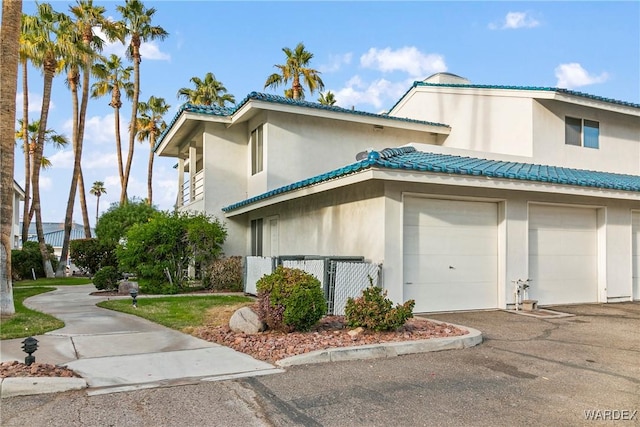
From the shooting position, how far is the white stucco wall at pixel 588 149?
15.6 meters

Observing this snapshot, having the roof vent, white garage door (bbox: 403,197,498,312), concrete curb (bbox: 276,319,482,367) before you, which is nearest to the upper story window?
the roof vent

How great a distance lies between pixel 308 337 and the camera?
26.0 ft

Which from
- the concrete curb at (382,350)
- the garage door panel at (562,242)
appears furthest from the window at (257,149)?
the concrete curb at (382,350)

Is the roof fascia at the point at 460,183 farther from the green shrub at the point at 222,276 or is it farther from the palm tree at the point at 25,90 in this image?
the palm tree at the point at 25,90

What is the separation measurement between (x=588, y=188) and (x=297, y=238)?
25.9ft

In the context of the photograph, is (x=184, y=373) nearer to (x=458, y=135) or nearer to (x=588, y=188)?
(x=588, y=188)

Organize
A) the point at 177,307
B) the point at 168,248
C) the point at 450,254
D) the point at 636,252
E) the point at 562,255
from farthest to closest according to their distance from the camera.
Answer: the point at 168,248 → the point at 636,252 → the point at 562,255 → the point at 177,307 → the point at 450,254

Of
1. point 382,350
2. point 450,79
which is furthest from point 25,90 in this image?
point 382,350

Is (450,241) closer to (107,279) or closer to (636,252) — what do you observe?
(636,252)

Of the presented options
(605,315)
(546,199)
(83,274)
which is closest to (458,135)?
(546,199)

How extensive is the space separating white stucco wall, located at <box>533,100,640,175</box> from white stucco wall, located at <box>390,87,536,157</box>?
0.48m

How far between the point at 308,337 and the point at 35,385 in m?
3.84

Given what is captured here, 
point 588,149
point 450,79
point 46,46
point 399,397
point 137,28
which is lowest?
point 399,397

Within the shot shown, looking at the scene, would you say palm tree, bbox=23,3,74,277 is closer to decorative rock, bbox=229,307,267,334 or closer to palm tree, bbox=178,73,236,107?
palm tree, bbox=178,73,236,107
